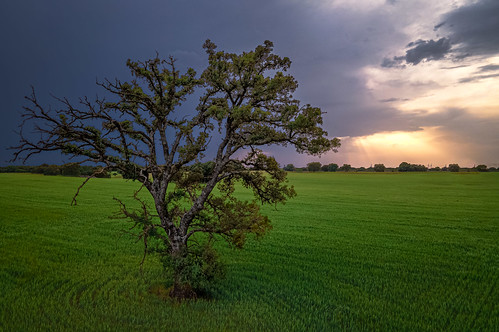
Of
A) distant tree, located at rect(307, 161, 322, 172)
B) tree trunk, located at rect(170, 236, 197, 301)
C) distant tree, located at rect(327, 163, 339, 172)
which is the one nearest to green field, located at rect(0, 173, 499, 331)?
tree trunk, located at rect(170, 236, 197, 301)

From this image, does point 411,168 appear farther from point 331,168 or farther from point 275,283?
point 275,283

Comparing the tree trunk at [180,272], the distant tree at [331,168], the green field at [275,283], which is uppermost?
the distant tree at [331,168]

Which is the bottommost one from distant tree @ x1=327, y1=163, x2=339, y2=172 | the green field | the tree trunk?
the green field

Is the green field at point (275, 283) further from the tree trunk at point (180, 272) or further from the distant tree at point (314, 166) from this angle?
the distant tree at point (314, 166)

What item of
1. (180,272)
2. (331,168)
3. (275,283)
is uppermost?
(331,168)

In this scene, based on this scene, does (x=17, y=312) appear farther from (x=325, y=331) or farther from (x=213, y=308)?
(x=325, y=331)

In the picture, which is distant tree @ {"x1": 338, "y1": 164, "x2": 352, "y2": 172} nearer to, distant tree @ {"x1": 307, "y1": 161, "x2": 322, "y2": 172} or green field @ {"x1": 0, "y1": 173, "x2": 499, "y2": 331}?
distant tree @ {"x1": 307, "y1": 161, "x2": 322, "y2": 172}

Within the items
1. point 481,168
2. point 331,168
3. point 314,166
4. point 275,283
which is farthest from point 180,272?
point 481,168

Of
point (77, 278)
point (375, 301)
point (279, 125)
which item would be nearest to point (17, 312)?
point (77, 278)

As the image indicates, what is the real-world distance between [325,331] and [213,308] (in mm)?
3931

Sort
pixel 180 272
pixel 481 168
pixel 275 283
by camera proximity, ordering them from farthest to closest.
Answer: pixel 481 168 < pixel 275 283 < pixel 180 272

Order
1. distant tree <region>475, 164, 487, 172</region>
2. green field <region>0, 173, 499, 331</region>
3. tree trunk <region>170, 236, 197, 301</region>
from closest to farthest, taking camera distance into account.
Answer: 1. green field <region>0, 173, 499, 331</region>
2. tree trunk <region>170, 236, 197, 301</region>
3. distant tree <region>475, 164, 487, 172</region>

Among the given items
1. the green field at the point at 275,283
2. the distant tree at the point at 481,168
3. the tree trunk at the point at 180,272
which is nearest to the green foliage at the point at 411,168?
the distant tree at the point at 481,168

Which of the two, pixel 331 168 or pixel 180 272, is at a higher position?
pixel 331 168
